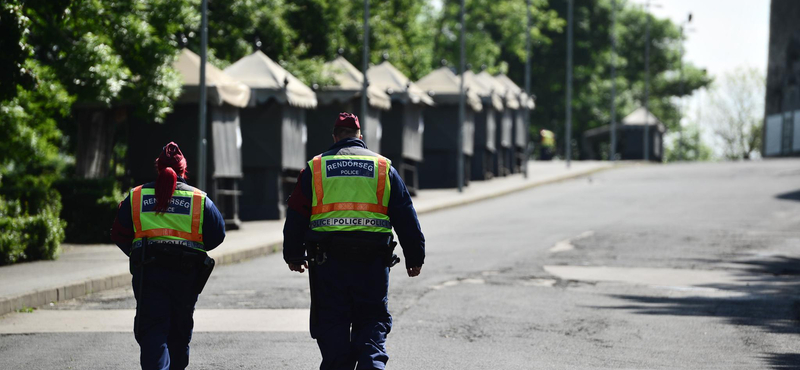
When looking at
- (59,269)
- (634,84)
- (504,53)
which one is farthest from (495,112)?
(634,84)

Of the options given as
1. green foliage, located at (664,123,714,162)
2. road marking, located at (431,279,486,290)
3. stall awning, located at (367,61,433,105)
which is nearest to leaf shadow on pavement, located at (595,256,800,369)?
road marking, located at (431,279,486,290)

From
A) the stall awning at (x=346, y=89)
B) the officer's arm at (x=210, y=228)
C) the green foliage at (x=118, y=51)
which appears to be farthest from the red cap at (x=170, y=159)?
the stall awning at (x=346, y=89)

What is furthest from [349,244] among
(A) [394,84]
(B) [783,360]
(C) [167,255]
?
(A) [394,84]

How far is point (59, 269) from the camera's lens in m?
15.4

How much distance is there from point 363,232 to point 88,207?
13.1 meters

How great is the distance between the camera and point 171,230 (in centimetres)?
748

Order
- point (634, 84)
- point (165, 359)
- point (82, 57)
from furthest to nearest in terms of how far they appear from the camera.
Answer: point (634, 84)
point (82, 57)
point (165, 359)

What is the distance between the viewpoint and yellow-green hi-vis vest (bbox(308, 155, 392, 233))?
7.02 meters

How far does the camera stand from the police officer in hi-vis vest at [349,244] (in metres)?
6.88

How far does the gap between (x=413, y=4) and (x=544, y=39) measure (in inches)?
797

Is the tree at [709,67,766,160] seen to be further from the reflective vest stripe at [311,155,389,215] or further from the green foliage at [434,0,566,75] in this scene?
the reflective vest stripe at [311,155,389,215]

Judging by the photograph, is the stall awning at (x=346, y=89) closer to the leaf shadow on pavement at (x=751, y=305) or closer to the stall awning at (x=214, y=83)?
the stall awning at (x=214, y=83)

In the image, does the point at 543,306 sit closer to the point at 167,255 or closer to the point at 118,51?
the point at 167,255

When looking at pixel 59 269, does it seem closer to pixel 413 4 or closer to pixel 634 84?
pixel 413 4
